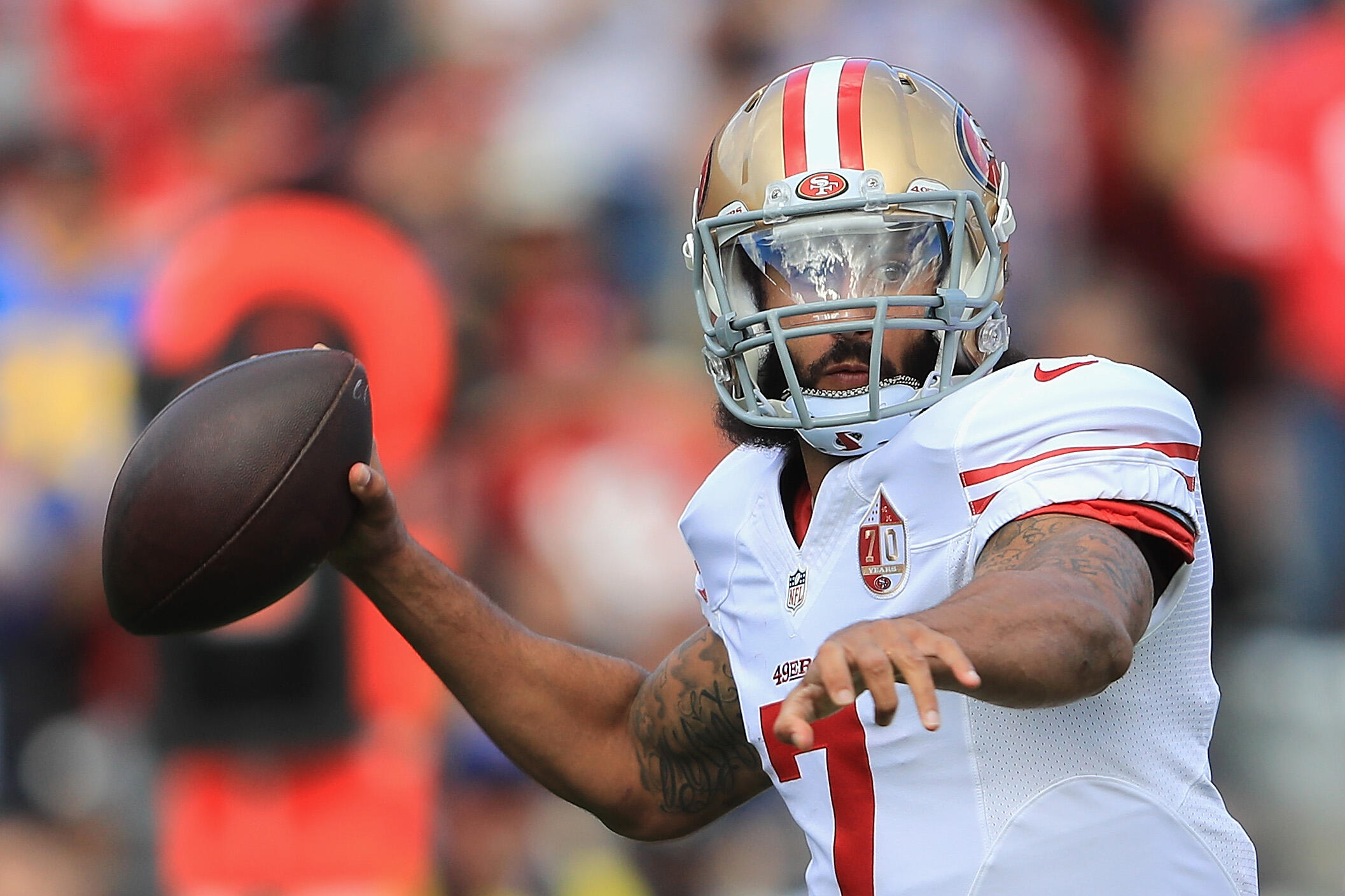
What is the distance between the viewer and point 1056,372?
192cm

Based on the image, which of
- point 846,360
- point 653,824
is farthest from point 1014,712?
point 653,824

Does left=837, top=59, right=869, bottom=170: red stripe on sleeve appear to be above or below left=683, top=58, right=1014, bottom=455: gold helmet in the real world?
above

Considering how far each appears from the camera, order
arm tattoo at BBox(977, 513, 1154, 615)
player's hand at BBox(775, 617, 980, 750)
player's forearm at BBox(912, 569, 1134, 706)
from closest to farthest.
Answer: player's hand at BBox(775, 617, 980, 750) → player's forearm at BBox(912, 569, 1134, 706) → arm tattoo at BBox(977, 513, 1154, 615)

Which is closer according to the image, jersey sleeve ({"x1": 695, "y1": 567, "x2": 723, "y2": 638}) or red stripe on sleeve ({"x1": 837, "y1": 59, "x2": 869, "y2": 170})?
red stripe on sleeve ({"x1": 837, "y1": 59, "x2": 869, "y2": 170})

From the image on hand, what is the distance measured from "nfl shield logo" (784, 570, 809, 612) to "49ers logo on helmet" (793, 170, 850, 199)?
1.50 feet

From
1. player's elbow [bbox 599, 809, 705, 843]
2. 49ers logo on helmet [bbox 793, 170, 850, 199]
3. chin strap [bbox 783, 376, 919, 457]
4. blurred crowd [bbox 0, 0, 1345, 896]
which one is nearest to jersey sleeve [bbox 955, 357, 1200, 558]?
chin strap [bbox 783, 376, 919, 457]

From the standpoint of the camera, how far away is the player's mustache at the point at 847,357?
80.1 inches

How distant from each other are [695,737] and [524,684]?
25 centimetres

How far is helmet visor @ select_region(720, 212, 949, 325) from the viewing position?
6.74ft

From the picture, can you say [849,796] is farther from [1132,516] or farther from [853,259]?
[853,259]

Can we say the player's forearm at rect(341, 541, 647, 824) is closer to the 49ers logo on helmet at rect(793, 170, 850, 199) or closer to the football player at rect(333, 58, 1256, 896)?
the football player at rect(333, 58, 1256, 896)

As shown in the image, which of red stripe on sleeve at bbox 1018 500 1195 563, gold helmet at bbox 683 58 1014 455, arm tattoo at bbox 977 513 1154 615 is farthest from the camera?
gold helmet at bbox 683 58 1014 455

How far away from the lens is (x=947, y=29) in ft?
15.7

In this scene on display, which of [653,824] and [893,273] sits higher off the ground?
[893,273]
